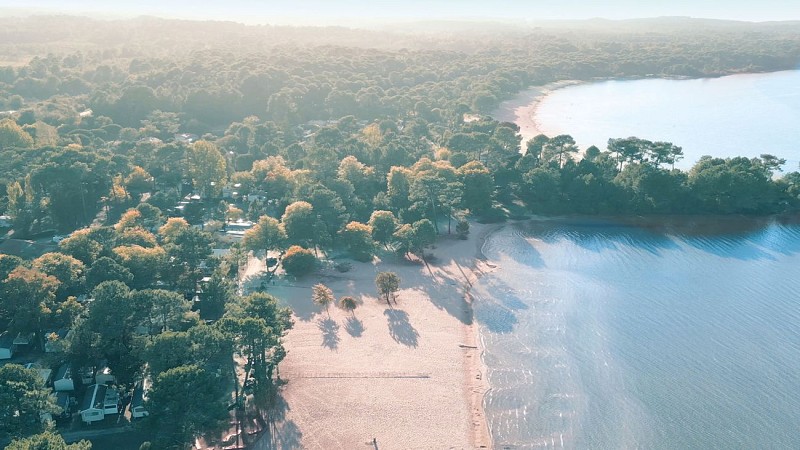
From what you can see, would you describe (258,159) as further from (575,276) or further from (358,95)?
(575,276)

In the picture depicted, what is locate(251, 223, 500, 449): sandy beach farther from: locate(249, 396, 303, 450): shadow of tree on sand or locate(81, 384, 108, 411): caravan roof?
locate(81, 384, 108, 411): caravan roof

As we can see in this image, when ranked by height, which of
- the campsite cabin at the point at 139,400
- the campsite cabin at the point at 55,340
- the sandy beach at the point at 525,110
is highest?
the sandy beach at the point at 525,110

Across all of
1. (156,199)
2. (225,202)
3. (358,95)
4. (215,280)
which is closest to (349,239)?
(215,280)

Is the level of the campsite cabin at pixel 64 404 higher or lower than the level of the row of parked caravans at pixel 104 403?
lower

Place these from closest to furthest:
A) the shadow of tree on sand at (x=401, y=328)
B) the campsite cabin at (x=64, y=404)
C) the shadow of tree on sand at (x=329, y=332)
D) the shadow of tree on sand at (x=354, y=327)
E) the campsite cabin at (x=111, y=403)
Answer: the campsite cabin at (x=64, y=404), the campsite cabin at (x=111, y=403), the shadow of tree on sand at (x=329, y=332), the shadow of tree on sand at (x=401, y=328), the shadow of tree on sand at (x=354, y=327)

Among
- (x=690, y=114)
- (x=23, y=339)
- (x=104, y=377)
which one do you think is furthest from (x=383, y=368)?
(x=690, y=114)

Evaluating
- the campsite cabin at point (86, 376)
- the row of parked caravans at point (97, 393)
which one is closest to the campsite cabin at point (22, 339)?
the row of parked caravans at point (97, 393)

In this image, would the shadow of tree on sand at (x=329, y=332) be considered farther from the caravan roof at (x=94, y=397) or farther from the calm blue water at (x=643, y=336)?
the caravan roof at (x=94, y=397)
